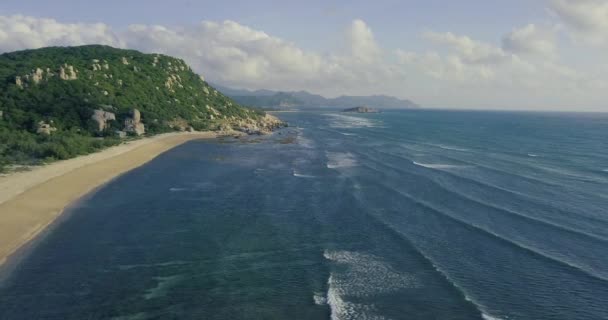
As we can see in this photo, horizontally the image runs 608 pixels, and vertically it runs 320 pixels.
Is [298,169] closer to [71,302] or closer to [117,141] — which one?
[117,141]

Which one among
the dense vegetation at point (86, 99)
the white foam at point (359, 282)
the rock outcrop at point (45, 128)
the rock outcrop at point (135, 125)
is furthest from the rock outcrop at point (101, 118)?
the white foam at point (359, 282)

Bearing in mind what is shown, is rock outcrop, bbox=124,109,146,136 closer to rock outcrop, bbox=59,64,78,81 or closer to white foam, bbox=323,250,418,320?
rock outcrop, bbox=59,64,78,81

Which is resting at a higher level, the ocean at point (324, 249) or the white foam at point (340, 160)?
the white foam at point (340, 160)

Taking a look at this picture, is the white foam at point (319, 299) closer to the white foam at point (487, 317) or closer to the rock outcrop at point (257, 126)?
the white foam at point (487, 317)

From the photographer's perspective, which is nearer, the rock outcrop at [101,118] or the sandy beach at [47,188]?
the sandy beach at [47,188]

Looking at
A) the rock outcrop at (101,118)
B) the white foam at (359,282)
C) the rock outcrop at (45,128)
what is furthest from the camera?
the rock outcrop at (101,118)

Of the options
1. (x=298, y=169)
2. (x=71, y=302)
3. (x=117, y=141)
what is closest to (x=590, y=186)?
(x=298, y=169)

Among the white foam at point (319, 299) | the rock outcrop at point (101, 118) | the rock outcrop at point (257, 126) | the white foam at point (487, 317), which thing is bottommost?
the white foam at point (487, 317)
